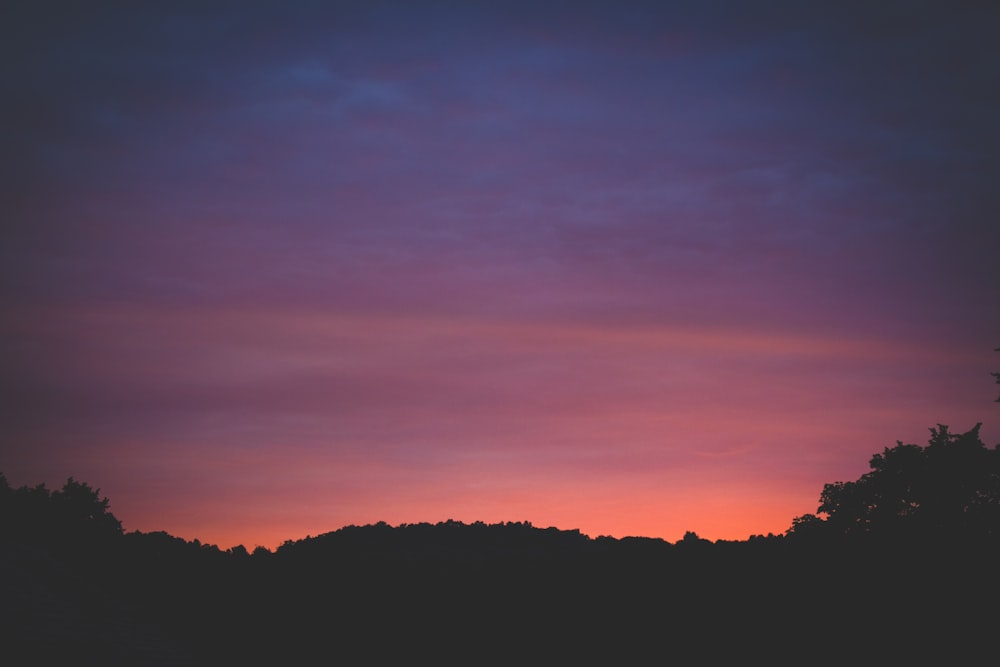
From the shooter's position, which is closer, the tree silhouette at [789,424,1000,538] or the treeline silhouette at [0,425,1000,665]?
the treeline silhouette at [0,425,1000,665]

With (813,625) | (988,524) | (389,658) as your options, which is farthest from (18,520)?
(988,524)

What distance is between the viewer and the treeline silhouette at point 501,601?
64.4 ft

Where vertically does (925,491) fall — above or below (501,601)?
above

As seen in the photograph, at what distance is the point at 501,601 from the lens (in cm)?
2489

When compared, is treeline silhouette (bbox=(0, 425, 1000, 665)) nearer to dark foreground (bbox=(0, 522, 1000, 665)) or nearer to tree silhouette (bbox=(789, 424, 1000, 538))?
dark foreground (bbox=(0, 522, 1000, 665))

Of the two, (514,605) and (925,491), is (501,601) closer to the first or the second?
(514,605)

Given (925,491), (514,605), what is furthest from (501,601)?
(925,491)

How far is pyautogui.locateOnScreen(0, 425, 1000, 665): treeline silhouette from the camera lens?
19625mm

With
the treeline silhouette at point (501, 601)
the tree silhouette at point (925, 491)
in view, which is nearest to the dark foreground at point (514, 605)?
the treeline silhouette at point (501, 601)

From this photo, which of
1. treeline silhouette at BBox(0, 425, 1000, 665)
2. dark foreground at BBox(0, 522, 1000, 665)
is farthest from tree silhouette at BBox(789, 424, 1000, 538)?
dark foreground at BBox(0, 522, 1000, 665)

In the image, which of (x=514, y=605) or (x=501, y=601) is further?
(x=501, y=601)

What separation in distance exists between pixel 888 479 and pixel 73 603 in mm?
42415

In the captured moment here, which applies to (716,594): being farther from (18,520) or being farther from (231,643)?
(18,520)

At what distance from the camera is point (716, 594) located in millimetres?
22547
